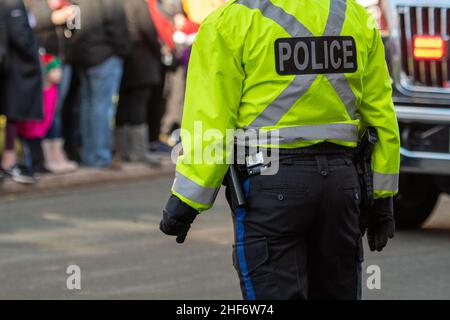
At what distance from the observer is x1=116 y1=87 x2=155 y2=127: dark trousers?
14.3m

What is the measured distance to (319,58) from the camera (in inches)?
189

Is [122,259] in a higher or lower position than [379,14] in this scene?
lower

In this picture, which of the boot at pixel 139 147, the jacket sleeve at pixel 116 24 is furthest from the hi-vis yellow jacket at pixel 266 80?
the boot at pixel 139 147

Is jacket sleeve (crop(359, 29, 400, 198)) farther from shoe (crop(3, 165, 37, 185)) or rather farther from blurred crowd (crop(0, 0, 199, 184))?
shoe (crop(3, 165, 37, 185))

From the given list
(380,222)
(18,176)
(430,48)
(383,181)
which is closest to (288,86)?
(383,181)

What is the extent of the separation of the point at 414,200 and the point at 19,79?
4058 millimetres

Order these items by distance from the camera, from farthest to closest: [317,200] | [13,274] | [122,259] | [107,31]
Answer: [107,31] < [122,259] < [13,274] < [317,200]

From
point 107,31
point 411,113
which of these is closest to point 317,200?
point 411,113

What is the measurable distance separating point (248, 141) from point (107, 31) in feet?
29.3

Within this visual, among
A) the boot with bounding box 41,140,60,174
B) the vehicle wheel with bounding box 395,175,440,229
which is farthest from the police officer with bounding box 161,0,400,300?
the boot with bounding box 41,140,60,174

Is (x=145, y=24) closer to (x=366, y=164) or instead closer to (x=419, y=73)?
(x=419, y=73)

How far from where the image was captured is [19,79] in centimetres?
1230

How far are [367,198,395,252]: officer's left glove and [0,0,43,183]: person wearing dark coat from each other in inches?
293

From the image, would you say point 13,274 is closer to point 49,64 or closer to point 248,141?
point 248,141
